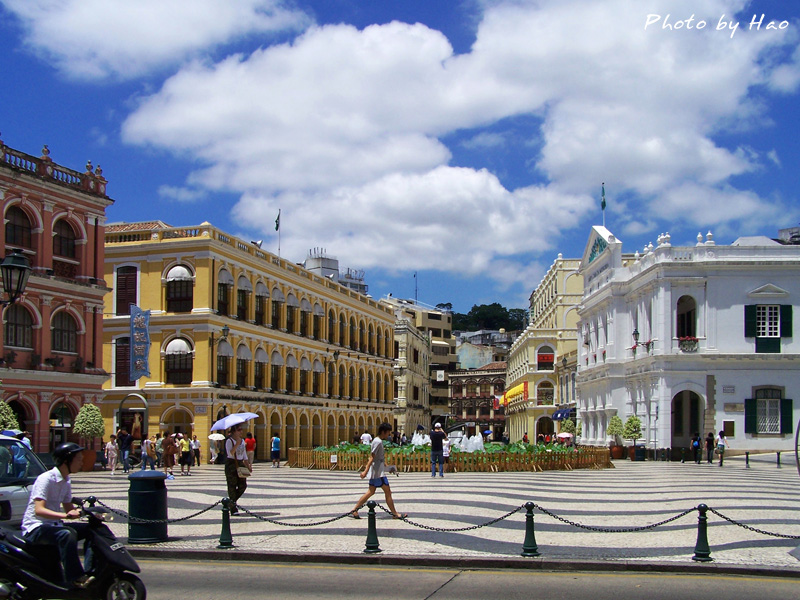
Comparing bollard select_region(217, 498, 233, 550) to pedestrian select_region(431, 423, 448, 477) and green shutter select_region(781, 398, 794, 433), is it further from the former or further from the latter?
green shutter select_region(781, 398, 794, 433)

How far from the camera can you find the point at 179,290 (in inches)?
1688

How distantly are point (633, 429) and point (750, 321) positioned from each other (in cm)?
804

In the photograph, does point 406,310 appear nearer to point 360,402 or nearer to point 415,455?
point 360,402

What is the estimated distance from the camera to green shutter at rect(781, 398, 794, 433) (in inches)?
1636

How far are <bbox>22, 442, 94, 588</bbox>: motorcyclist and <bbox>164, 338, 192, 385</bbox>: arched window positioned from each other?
3354cm

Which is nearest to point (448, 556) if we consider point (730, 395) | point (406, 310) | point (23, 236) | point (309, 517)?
point (309, 517)

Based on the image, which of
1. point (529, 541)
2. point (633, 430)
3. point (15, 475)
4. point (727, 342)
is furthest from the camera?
point (633, 430)

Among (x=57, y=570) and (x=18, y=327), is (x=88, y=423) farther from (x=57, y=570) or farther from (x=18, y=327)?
(x=57, y=570)

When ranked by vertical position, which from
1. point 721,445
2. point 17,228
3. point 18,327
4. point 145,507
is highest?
point 17,228

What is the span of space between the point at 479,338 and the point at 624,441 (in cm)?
10508

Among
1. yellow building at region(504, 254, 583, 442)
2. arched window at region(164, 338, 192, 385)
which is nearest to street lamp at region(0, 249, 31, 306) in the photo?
arched window at region(164, 338, 192, 385)

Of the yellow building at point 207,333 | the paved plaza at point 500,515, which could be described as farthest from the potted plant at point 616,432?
the yellow building at point 207,333

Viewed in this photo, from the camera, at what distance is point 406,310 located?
10750 centimetres

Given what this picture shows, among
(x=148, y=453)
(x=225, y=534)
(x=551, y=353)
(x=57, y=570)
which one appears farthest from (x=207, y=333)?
(x=551, y=353)
